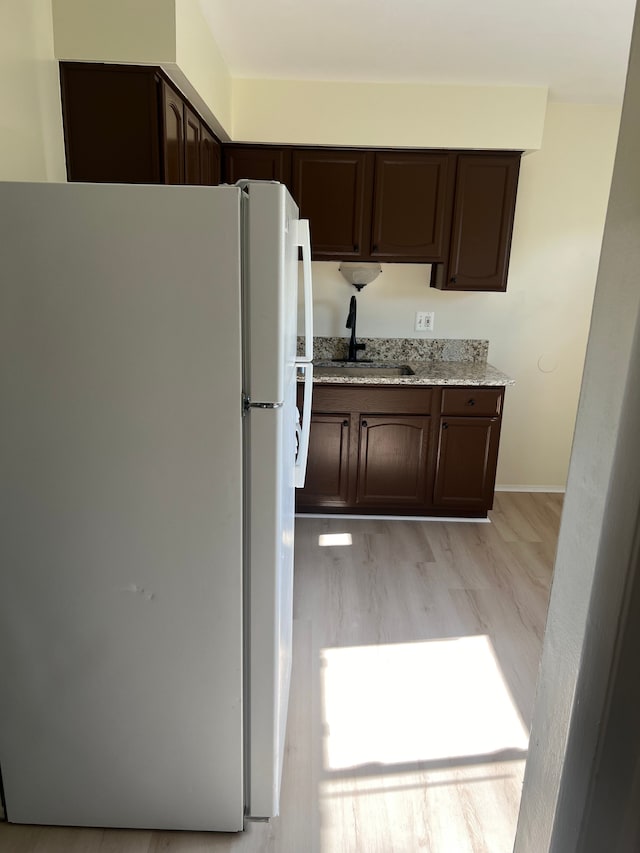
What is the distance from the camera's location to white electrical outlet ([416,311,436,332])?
390 cm

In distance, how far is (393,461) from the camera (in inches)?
141

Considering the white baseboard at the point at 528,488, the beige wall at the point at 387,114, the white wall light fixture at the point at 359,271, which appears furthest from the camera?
the white baseboard at the point at 528,488

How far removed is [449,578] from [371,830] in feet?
4.81

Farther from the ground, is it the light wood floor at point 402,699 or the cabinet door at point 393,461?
the cabinet door at point 393,461

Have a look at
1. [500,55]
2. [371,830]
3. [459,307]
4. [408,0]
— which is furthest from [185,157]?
[371,830]

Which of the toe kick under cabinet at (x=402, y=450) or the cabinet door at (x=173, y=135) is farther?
the toe kick under cabinet at (x=402, y=450)

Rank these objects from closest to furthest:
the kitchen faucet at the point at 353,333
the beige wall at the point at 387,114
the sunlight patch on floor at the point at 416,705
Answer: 1. the sunlight patch on floor at the point at 416,705
2. the beige wall at the point at 387,114
3. the kitchen faucet at the point at 353,333

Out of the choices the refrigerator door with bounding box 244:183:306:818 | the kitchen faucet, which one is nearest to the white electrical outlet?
→ the kitchen faucet

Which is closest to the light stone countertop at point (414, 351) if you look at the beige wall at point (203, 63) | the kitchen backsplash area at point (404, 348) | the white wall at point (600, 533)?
the kitchen backsplash area at point (404, 348)

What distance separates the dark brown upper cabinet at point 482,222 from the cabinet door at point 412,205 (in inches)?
2.4

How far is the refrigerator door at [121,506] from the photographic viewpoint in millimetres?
1309

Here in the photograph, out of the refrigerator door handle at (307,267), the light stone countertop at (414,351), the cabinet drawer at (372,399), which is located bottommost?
the cabinet drawer at (372,399)

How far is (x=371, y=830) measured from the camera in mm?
1732

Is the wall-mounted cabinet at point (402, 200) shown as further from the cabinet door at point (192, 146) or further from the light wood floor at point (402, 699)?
the light wood floor at point (402, 699)
